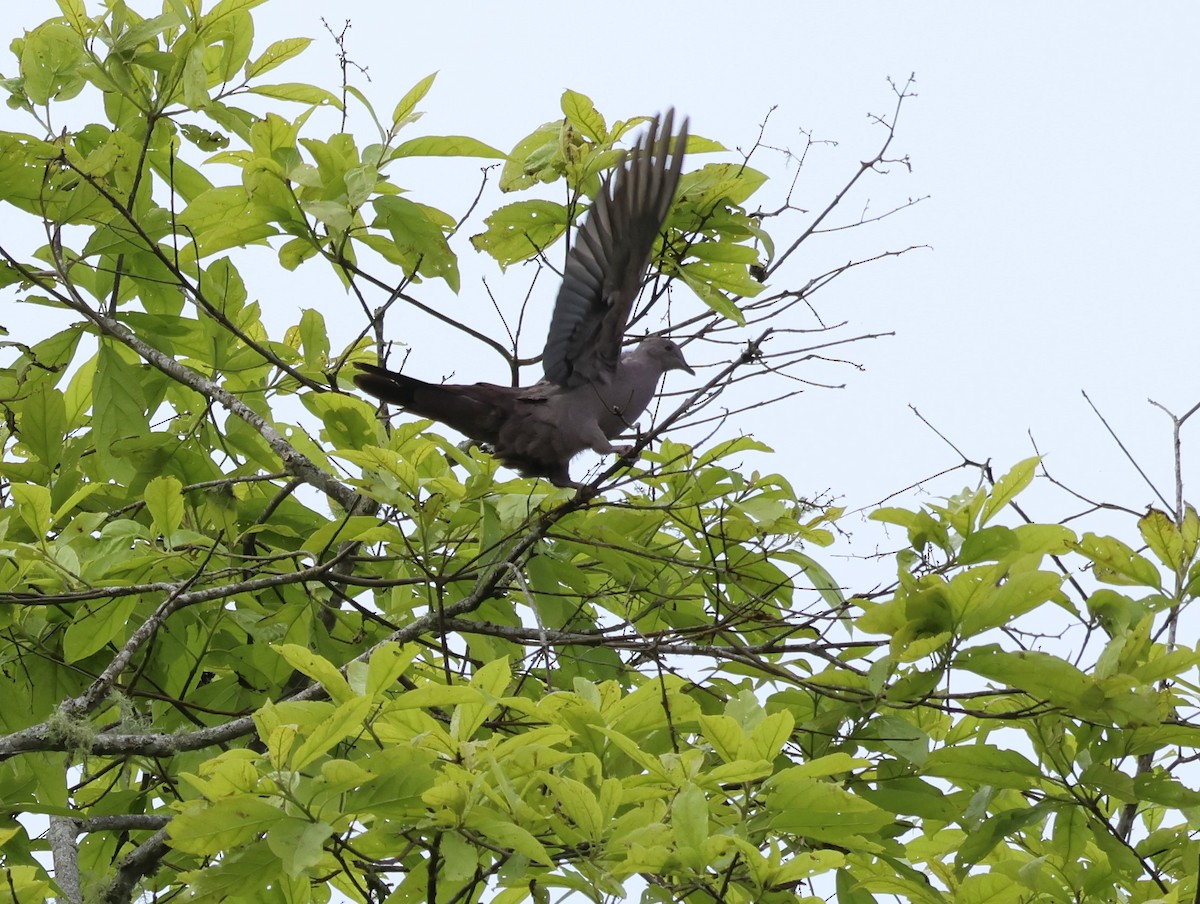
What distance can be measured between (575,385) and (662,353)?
20.6 inches

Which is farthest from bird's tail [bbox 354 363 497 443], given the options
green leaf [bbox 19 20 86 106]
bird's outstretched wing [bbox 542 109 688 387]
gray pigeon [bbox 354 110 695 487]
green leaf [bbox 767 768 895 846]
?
green leaf [bbox 767 768 895 846]

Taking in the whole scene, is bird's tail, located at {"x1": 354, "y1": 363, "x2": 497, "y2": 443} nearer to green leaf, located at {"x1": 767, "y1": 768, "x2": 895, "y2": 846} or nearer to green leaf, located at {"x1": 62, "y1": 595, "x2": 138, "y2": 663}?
green leaf, located at {"x1": 62, "y1": 595, "x2": 138, "y2": 663}

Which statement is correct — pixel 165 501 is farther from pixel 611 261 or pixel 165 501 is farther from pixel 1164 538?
pixel 1164 538

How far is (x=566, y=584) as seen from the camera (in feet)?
12.3

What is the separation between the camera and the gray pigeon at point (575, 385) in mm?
4172

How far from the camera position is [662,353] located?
5086mm

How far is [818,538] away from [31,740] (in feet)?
6.46

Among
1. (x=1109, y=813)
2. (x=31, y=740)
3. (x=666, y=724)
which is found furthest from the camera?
(x=1109, y=813)

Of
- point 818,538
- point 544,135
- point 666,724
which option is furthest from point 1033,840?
point 544,135

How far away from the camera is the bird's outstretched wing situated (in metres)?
3.66

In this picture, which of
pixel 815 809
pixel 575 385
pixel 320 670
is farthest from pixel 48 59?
pixel 815 809

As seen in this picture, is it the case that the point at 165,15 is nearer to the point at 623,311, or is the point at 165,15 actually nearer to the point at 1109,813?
the point at 623,311

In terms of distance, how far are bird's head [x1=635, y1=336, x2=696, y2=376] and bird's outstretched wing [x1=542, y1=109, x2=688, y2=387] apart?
37 centimetres

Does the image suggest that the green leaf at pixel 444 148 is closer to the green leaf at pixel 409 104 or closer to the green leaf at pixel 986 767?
the green leaf at pixel 409 104
